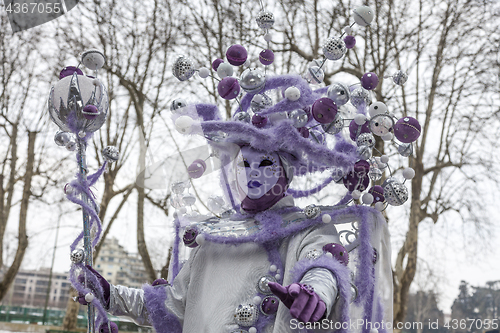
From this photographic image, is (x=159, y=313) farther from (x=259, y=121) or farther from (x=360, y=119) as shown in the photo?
(x=360, y=119)

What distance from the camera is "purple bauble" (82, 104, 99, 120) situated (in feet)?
6.12

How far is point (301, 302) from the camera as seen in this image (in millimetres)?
1616

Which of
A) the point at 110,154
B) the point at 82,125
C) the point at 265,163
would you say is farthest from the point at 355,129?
the point at 82,125

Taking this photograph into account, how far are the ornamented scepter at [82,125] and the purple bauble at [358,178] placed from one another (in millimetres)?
1099

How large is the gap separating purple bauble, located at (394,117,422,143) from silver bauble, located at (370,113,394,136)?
0.04 m

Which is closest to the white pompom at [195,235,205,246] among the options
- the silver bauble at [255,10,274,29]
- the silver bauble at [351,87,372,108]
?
the silver bauble at [351,87,372,108]

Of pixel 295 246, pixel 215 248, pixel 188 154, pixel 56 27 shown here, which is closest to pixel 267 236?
pixel 295 246

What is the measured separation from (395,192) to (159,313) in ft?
4.36

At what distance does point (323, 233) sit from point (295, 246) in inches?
5.6

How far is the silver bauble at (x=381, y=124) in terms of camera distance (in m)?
2.12

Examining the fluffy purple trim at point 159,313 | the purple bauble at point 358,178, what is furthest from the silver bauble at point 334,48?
the fluffy purple trim at point 159,313

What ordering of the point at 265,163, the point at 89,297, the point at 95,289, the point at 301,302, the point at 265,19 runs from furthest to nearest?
the point at 265,19, the point at 265,163, the point at 95,289, the point at 89,297, the point at 301,302

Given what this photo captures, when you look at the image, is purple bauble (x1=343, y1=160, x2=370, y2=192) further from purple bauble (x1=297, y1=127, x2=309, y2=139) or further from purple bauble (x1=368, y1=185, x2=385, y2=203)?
purple bauble (x1=297, y1=127, x2=309, y2=139)

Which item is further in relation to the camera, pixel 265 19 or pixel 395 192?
pixel 265 19
